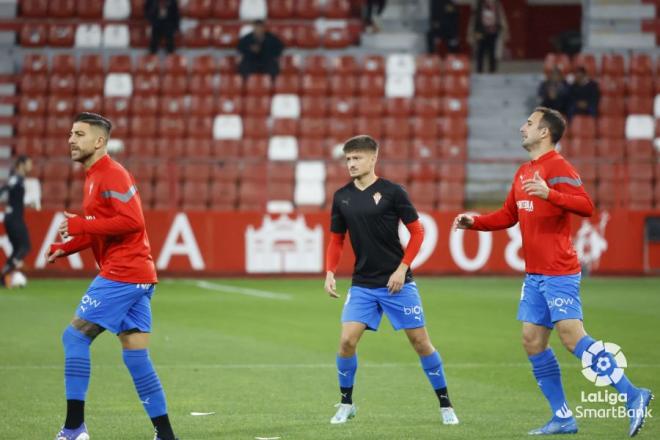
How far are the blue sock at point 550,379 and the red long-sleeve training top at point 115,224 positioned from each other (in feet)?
8.74

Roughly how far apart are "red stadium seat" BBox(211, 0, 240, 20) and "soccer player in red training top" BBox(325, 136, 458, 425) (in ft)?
66.9

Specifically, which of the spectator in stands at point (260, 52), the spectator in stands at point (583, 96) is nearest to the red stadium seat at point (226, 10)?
the spectator in stands at point (260, 52)

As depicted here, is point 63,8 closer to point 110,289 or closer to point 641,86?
point 641,86

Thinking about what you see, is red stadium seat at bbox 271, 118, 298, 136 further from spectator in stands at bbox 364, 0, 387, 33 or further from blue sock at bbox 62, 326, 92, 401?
blue sock at bbox 62, 326, 92, 401

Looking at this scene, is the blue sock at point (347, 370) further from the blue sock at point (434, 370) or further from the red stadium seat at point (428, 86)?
the red stadium seat at point (428, 86)

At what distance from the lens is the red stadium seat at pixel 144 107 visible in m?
26.4

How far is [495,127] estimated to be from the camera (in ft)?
88.5

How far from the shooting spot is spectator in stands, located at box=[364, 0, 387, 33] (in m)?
28.1

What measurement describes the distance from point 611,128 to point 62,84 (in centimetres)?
1187

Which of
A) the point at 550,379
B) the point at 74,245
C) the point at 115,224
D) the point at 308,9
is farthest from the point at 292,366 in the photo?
the point at 308,9

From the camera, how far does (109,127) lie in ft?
26.3

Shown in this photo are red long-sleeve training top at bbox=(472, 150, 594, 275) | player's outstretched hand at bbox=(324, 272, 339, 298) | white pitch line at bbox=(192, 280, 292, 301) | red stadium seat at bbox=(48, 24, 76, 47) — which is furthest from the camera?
red stadium seat at bbox=(48, 24, 76, 47)

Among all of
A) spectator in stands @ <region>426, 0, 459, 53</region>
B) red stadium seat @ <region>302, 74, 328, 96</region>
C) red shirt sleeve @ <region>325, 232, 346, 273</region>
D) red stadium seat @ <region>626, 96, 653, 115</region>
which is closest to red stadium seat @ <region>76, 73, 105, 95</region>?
red stadium seat @ <region>302, 74, 328, 96</region>

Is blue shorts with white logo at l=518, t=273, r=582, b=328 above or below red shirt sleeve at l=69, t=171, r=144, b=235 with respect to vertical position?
below
